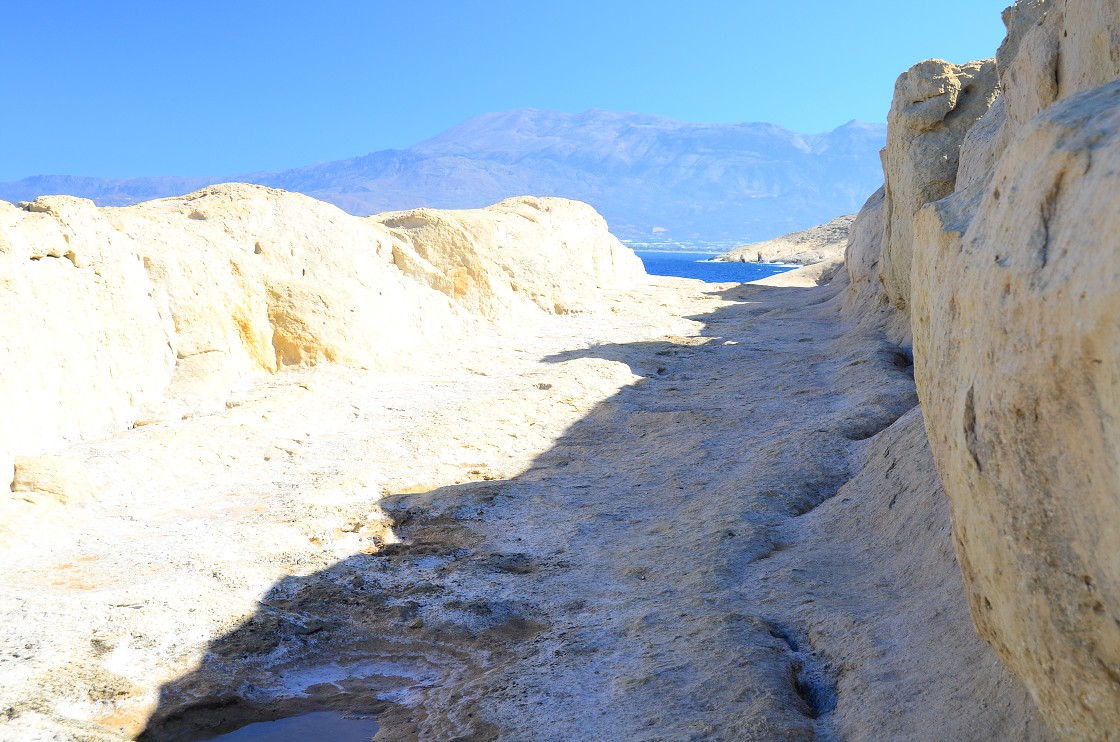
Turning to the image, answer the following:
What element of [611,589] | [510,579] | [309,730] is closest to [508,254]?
[510,579]

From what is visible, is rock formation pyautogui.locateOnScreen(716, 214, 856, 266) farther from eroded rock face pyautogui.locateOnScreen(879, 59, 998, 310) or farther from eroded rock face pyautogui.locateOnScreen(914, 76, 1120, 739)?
eroded rock face pyautogui.locateOnScreen(914, 76, 1120, 739)

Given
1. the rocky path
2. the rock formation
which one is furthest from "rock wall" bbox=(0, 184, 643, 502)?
the rock formation

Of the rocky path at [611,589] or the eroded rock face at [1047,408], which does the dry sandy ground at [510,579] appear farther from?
the eroded rock face at [1047,408]

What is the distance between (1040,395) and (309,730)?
4152 mm

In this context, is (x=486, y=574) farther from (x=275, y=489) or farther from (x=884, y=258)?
(x=884, y=258)

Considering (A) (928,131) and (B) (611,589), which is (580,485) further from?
(A) (928,131)

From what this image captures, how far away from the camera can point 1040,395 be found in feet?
8.10

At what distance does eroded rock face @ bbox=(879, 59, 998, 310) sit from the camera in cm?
1279

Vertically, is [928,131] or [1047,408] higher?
[928,131]

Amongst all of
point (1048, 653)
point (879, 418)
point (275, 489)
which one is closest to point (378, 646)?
point (275, 489)

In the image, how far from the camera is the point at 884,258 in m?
14.3

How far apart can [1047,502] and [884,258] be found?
41.3 feet

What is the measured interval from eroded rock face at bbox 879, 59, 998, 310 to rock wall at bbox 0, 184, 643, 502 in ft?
23.7

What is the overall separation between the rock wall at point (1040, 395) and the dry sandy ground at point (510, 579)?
0.92m
